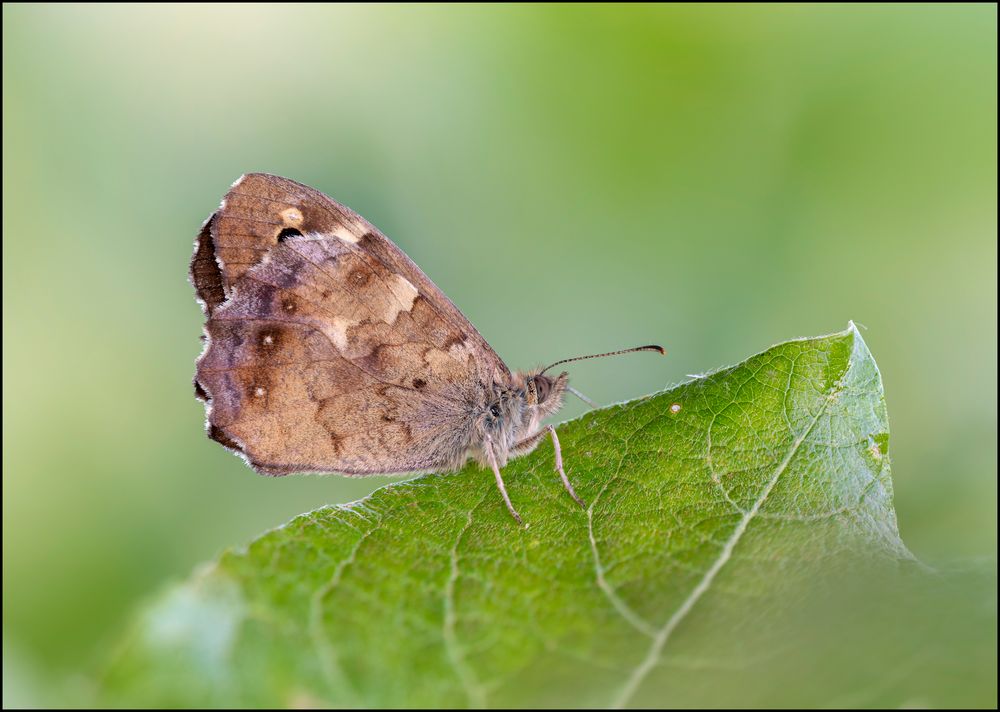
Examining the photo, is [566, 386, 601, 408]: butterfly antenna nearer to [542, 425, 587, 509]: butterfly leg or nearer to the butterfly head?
the butterfly head

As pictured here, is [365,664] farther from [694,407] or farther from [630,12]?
[630,12]

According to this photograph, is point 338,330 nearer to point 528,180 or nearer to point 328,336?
point 328,336

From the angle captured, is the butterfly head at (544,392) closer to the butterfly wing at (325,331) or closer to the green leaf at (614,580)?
the butterfly wing at (325,331)

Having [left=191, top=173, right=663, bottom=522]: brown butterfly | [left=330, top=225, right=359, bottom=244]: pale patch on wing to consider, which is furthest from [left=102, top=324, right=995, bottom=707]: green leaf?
[left=330, top=225, right=359, bottom=244]: pale patch on wing

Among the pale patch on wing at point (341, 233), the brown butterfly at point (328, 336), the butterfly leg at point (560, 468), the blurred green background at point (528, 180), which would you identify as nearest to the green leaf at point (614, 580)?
the butterfly leg at point (560, 468)

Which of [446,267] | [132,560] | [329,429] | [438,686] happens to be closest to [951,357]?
[446,267]

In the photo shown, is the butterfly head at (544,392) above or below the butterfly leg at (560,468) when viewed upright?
above
